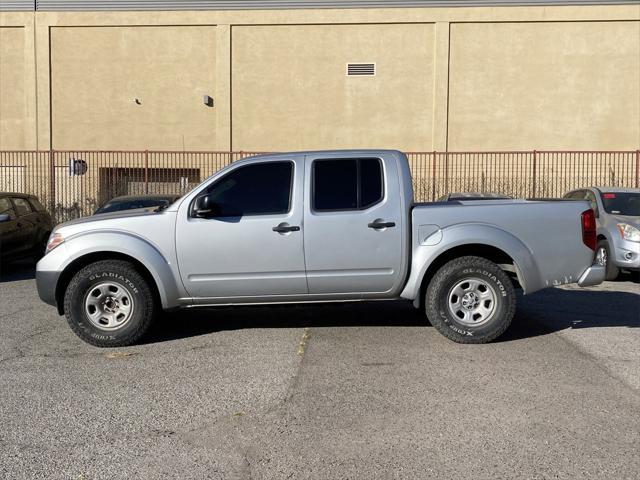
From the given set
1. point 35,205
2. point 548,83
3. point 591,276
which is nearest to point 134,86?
point 35,205

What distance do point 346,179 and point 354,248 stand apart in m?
0.75

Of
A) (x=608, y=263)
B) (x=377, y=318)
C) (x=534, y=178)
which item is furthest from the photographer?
(x=534, y=178)

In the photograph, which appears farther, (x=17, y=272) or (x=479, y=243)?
(x=17, y=272)

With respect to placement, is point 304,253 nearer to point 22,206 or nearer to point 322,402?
point 322,402

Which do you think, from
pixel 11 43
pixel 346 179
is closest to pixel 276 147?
pixel 11 43

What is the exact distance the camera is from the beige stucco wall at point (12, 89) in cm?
2283

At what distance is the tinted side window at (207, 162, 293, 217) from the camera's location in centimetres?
679

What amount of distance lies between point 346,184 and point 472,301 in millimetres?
1772

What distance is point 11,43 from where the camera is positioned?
22859mm

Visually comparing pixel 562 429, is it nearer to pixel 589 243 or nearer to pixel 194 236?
pixel 589 243

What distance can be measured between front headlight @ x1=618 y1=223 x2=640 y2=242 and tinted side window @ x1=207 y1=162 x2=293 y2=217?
660 centimetres

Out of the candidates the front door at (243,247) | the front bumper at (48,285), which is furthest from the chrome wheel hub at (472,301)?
the front bumper at (48,285)

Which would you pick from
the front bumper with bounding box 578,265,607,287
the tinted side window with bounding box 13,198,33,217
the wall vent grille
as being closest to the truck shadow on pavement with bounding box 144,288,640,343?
the front bumper with bounding box 578,265,607,287

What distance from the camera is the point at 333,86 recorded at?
2208 cm
